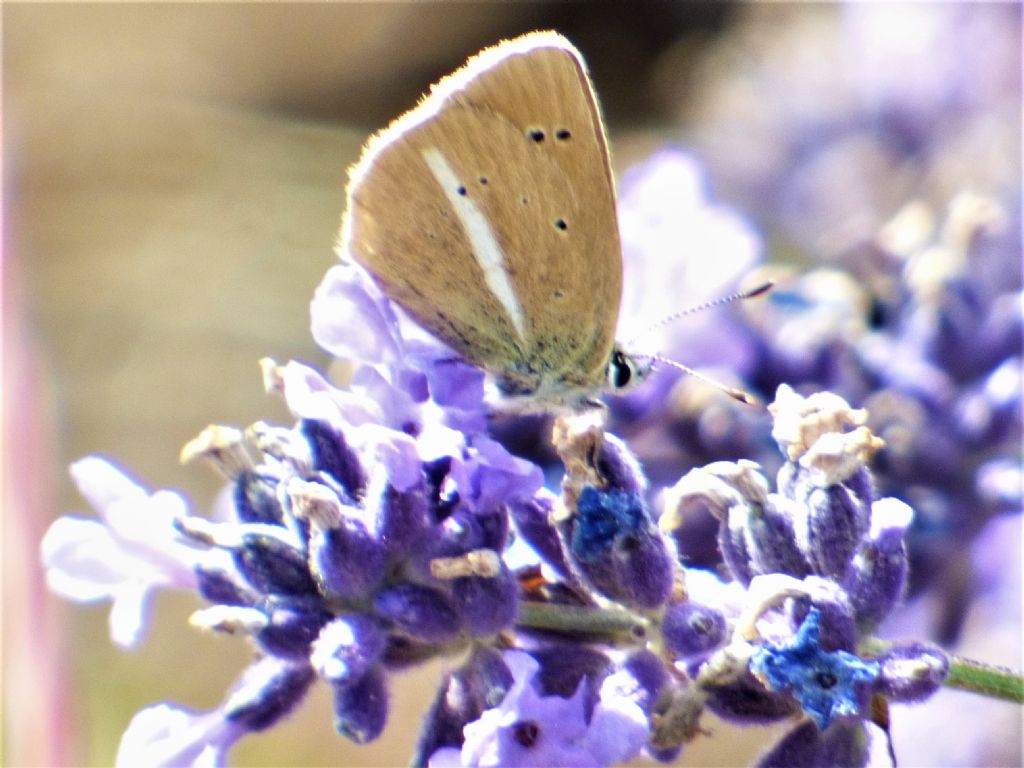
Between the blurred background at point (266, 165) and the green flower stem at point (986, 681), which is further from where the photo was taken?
the blurred background at point (266, 165)

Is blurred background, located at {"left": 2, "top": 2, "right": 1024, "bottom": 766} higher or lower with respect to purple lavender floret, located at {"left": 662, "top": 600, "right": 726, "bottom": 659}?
higher

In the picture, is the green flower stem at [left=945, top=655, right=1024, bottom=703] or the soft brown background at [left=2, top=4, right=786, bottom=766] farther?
the soft brown background at [left=2, top=4, right=786, bottom=766]

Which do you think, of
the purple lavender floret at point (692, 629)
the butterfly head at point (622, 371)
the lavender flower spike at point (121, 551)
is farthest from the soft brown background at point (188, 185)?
the purple lavender floret at point (692, 629)

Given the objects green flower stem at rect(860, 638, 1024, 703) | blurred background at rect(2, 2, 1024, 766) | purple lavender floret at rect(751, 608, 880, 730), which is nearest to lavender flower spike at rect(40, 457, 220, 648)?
purple lavender floret at rect(751, 608, 880, 730)

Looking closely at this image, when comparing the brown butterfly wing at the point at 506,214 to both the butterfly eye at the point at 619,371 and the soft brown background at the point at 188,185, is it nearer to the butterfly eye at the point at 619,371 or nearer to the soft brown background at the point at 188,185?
the butterfly eye at the point at 619,371

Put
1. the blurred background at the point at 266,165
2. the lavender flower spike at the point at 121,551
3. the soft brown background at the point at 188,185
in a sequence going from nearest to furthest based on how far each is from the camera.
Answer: the lavender flower spike at the point at 121,551 → the blurred background at the point at 266,165 → the soft brown background at the point at 188,185

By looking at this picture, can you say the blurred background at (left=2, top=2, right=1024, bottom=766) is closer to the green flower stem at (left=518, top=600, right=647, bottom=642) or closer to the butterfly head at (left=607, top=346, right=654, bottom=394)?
the butterfly head at (left=607, top=346, right=654, bottom=394)

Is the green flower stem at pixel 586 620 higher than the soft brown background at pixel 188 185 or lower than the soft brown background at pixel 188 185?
lower
